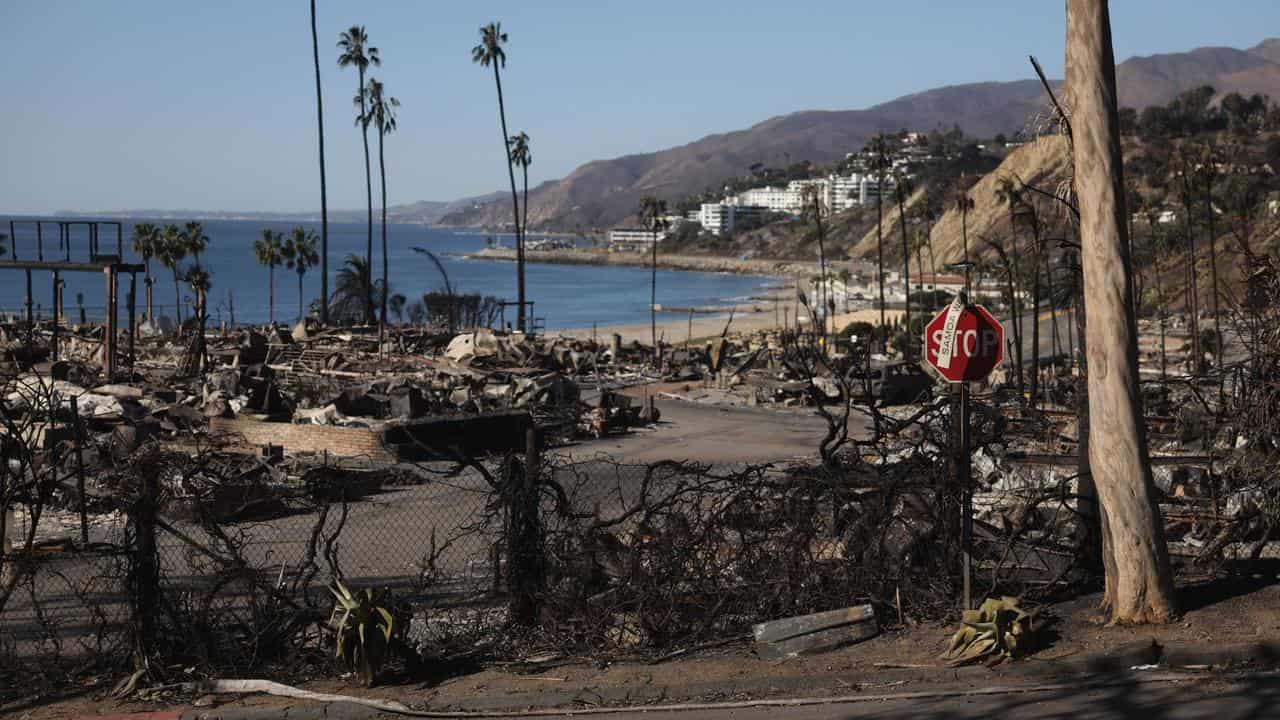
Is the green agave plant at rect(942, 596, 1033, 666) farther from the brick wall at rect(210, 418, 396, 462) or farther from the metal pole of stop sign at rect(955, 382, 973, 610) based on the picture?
the brick wall at rect(210, 418, 396, 462)

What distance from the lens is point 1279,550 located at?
1103 centimetres

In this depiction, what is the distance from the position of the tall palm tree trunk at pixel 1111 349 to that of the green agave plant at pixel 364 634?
542 centimetres

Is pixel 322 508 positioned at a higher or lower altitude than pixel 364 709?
higher

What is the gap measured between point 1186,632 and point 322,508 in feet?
21.3

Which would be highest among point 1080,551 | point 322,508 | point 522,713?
point 322,508

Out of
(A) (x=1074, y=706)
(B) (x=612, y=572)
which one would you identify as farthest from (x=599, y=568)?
(A) (x=1074, y=706)

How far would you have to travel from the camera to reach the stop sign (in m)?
8.97

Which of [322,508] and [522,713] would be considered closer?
[522,713]

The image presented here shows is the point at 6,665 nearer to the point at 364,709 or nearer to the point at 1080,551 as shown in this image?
the point at 364,709

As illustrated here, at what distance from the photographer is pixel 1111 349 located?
29.7 feet

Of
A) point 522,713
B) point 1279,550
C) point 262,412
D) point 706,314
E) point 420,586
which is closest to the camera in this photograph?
point 522,713

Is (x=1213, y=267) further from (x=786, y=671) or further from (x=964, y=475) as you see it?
(x=786, y=671)

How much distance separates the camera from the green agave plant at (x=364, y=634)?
8.44 meters

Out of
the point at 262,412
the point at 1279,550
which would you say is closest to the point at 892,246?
the point at 262,412
